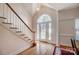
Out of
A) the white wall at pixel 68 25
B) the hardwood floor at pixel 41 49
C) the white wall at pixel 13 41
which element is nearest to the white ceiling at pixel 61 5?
the white wall at pixel 68 25

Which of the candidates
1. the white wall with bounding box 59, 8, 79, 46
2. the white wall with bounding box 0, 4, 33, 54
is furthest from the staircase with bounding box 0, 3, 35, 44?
the white wall with bounding box 59, 8, 79, 46

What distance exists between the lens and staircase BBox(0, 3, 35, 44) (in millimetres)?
2066

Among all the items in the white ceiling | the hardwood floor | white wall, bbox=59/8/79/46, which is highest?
the white ceiling

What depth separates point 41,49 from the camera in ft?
7.04

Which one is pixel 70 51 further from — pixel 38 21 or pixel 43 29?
pixel 38 21

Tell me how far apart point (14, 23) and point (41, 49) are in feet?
2.26

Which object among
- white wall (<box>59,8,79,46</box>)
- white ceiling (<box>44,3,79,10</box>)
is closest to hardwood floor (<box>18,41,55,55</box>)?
white wall (<box>59,8,79,46</box>)

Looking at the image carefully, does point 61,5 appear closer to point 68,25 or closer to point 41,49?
point 68,25

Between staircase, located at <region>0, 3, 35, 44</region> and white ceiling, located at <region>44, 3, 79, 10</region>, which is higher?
white ceiling, located at <region>44, 3, 79, 10</region>

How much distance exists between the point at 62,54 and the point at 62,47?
0.14m

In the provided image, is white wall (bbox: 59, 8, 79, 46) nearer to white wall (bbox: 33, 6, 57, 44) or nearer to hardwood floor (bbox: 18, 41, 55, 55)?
white wall (bbox: 33, 6, 57, 44)

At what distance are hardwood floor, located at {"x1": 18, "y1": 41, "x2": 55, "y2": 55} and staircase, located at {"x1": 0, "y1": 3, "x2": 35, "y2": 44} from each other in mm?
136

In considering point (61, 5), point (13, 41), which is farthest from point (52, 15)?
point (13, 41)

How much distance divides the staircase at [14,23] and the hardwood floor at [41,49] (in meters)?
0.14
